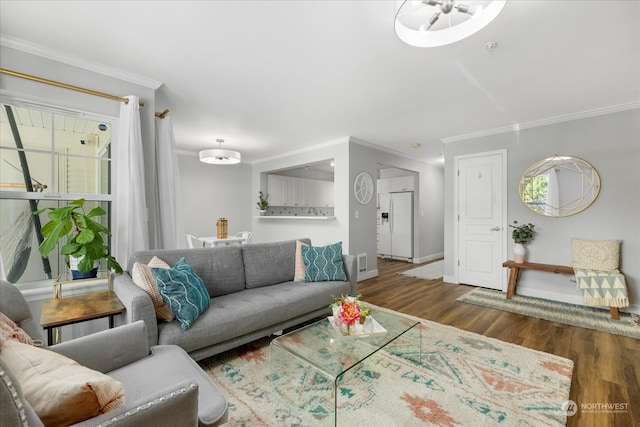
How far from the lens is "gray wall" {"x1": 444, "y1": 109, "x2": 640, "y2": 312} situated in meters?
3.28

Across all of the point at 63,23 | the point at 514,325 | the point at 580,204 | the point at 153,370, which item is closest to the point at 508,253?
the point at 580,204

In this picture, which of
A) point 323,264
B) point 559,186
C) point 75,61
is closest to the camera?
point 75,61

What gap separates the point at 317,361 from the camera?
164cm

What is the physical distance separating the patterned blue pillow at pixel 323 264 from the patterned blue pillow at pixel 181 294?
3.88 feet

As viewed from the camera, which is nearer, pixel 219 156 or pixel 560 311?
pixel 560 311

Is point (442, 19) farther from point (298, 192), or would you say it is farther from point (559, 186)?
point (298, 192)

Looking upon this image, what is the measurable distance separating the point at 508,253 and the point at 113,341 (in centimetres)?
470

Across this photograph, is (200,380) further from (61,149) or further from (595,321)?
(595,321)

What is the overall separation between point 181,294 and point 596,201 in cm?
473

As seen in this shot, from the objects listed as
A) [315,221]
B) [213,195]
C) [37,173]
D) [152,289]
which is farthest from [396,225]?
[37,173]

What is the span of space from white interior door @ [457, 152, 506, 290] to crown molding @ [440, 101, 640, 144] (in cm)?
34

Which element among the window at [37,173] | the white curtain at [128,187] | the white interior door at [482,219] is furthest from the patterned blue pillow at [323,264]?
the white interior door at [482,219]

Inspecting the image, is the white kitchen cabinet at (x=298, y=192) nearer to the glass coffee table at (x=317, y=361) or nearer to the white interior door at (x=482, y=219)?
the white interior door at (x=482, y=219)

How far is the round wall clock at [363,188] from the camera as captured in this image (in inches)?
192
